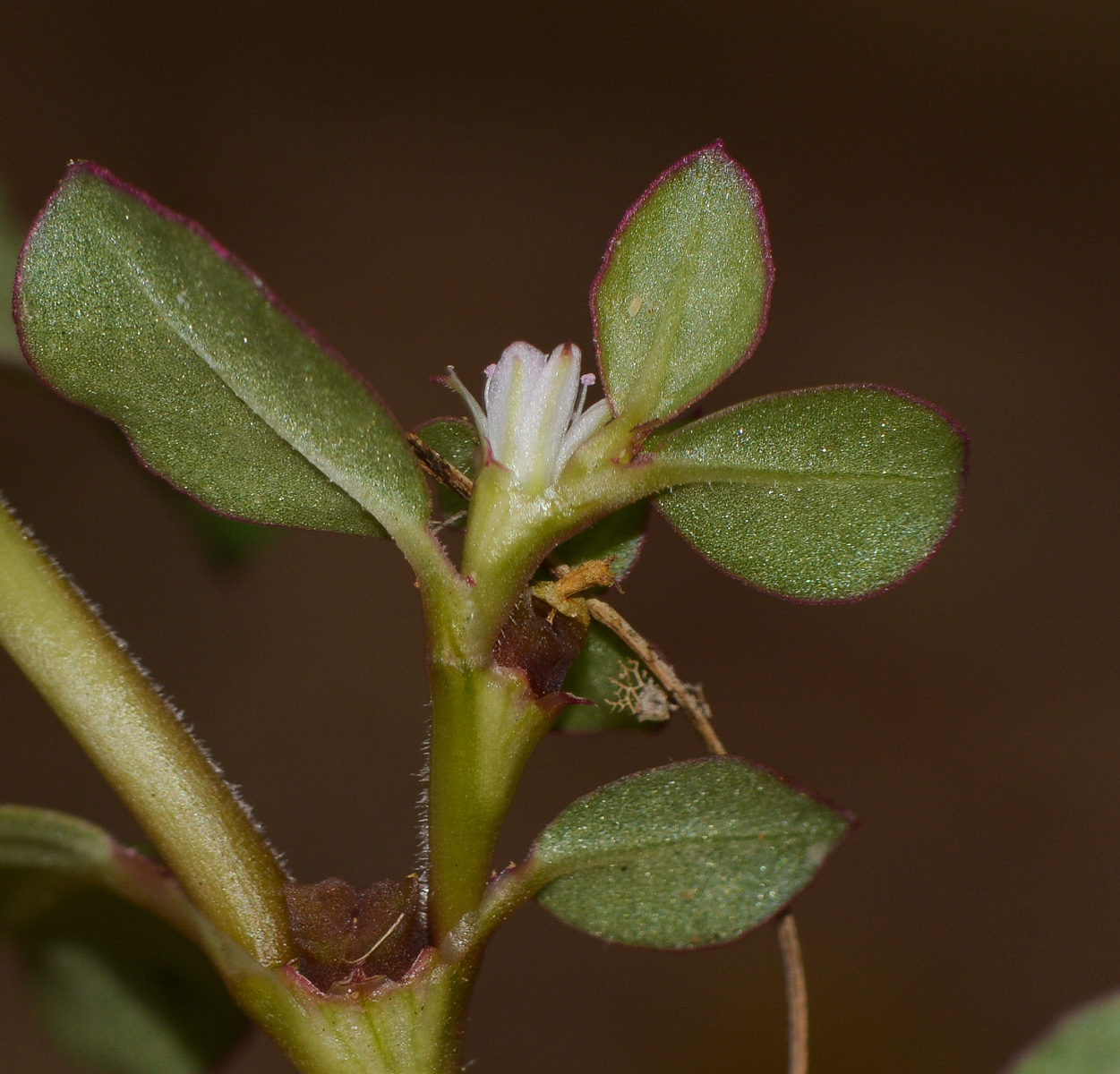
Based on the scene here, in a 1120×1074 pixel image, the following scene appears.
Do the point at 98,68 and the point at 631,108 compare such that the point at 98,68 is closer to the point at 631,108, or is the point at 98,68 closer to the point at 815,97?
the point at 631,108

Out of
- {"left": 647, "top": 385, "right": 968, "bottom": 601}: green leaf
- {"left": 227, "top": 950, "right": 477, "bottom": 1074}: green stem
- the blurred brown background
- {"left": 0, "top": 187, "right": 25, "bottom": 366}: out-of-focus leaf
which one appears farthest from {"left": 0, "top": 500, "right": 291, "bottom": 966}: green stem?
the blurred brown background

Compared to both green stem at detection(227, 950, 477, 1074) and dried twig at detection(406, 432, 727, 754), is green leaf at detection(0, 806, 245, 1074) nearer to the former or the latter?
green stem at detection(227, 950, 477, 1074)

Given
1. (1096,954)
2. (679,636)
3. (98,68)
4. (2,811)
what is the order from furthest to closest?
(98,68)
(679,636)
(1096,954)
(2,811)

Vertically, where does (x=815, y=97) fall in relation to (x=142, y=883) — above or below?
below

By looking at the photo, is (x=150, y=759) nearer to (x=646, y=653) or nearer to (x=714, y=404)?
(x=646, y=653)

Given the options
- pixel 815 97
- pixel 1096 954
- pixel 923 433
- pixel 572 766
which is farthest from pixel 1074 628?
pixel 923 433

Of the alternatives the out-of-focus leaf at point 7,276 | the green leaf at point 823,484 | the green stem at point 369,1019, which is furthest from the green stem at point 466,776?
the out-of-focus leaf at point 7,276
